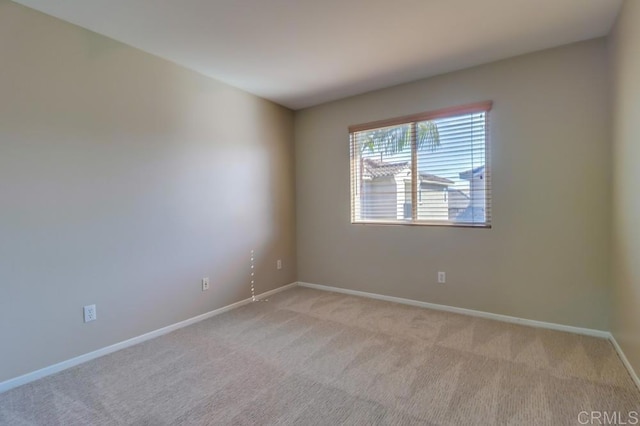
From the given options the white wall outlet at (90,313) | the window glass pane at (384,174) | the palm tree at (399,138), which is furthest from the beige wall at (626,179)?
the white wall outlet at (90,313)

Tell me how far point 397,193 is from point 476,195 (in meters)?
0.84

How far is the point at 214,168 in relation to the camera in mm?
3305

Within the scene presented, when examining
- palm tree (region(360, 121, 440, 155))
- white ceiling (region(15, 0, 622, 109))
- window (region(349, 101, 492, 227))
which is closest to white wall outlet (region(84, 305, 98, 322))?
white ceiling (region(15, 0, 622, 109))

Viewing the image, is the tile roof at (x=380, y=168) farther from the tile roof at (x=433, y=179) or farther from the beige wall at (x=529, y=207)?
the beige wall at (x=529, y=207)

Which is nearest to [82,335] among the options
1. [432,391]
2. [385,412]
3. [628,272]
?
[385,412]

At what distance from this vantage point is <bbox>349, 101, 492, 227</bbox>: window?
10.1 ft

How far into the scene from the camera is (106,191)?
A: 2457mm

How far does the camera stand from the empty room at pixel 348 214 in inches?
76.8

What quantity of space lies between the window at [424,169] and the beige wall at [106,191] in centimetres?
147

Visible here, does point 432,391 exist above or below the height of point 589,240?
below

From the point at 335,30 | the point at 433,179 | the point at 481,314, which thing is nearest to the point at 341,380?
the point at 481,314

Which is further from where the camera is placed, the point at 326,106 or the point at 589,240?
the point at 326,106

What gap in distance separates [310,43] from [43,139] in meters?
2.09

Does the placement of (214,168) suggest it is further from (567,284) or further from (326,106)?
(567,284)
